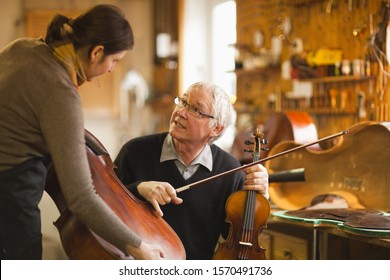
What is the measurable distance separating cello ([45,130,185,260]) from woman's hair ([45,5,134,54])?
246 millimetres

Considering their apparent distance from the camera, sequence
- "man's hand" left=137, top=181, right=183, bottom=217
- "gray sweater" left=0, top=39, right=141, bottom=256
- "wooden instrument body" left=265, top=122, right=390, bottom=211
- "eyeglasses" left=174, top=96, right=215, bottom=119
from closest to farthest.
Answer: "gray sweater" left=0, top=39, right=141, bottom=256 < "man's hand" left=137, top=181, right=183, bottom=217 < "eyeglasses" left=174, top=96, right=215, bottom=119 < "wooden instrument body" left=265, top=122, right=390, bottom=211

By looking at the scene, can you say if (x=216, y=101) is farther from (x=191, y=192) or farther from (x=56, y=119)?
(x=56, y=119)

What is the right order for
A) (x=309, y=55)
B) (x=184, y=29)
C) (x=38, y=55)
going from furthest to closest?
(x=184, y=29)
(x=309, y=55)
(x=38, y=55)

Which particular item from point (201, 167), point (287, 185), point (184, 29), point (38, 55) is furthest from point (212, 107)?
point (184, 29)

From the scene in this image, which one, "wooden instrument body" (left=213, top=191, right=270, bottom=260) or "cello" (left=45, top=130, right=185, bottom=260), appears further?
"wooden instrument body" (left=213, top=191, right=270, bottom=260)

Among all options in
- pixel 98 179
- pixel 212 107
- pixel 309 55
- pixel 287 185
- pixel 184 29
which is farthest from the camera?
pixel 184 29

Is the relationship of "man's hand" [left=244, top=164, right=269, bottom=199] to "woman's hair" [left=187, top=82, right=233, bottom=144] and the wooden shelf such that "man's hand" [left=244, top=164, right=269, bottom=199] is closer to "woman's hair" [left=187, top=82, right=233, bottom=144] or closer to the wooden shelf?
"woman's hair" [left=187, top=82, right=233, bottom=144]

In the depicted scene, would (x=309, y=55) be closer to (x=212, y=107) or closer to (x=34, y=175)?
(x=212, y=107)

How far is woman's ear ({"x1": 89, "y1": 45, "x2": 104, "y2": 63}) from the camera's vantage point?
48.6 inches

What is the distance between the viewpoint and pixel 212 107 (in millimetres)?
1826

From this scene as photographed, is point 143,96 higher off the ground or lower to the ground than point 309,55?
lower

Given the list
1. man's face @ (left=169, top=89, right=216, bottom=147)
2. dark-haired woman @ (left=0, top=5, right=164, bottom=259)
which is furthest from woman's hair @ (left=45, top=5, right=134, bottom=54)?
man's face @ (left=169, top=89, right=216, bottom=147)

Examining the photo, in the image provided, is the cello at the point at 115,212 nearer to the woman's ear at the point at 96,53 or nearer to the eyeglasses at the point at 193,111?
the woman's ear at the point at 96,53

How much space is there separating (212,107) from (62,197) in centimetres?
64
